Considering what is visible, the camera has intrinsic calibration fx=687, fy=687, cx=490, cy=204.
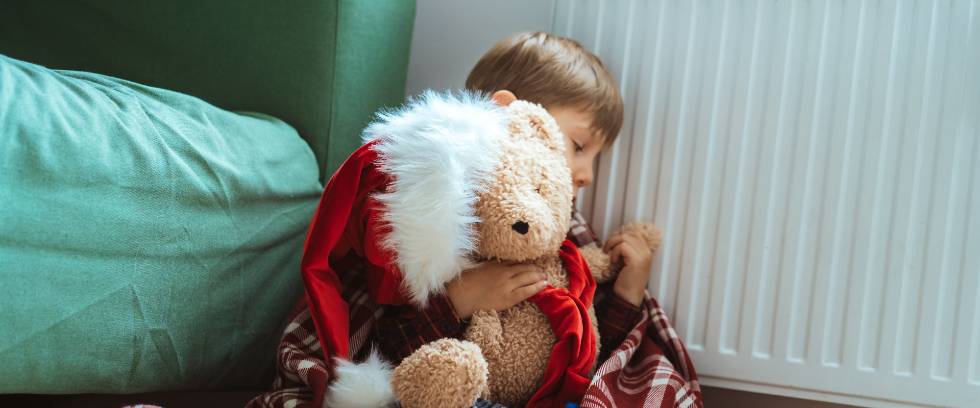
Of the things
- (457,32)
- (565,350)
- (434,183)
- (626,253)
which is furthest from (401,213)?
(457,32)

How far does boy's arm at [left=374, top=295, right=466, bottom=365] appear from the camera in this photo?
0.79 metres

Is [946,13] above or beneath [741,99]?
above

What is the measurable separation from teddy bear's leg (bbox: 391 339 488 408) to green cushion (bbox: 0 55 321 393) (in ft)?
0.91

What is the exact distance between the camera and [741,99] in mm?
997

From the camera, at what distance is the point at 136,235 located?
0.72 metres

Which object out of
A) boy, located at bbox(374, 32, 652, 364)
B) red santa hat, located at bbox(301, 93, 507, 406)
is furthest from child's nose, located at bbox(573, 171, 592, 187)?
red santa hat, located at bbox(301, 93, 507, 406)

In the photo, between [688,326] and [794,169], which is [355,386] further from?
[794,169]

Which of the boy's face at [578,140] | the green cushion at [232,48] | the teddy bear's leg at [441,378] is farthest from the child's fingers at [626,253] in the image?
the green cushion at [232,48]

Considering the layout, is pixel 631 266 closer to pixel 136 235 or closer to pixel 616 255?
pixel 616 255

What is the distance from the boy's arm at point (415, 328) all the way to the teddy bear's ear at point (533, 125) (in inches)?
8.3

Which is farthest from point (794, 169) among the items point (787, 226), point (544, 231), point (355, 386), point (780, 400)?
point (355, 386)

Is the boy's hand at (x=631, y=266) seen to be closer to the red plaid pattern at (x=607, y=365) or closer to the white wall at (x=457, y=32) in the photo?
the red plaid pattern at (x=607, y=365)

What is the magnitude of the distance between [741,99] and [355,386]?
2.21 feet

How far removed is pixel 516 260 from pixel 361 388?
0.22 metres
